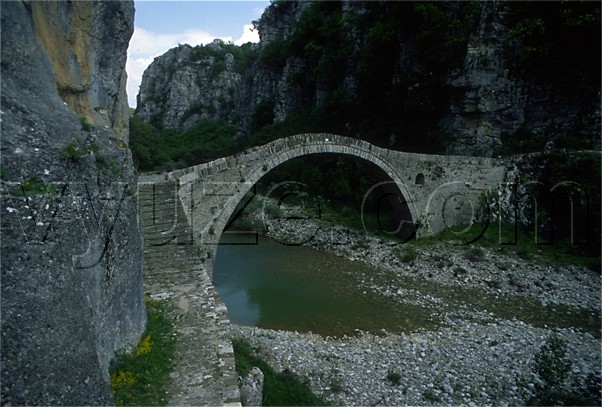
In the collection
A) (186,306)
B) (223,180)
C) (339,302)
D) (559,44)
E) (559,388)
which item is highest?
(559,44)

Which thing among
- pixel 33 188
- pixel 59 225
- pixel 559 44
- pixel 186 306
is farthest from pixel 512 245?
pixel 33 188

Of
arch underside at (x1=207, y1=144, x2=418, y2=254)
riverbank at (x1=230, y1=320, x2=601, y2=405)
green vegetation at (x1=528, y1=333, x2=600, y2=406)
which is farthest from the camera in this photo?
arch underside at (x1=207, y1=144, x2=418, y2=254)

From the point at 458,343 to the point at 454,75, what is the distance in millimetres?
14576

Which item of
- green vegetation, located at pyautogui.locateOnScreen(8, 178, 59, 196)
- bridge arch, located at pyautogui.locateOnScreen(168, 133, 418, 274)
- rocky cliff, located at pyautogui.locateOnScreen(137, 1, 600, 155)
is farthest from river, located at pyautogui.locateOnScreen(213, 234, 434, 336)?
rocky cliff, located at pyautogui.locateOnScreen(137, 1, 600, 155)

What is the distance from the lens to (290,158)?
13227 millimetres

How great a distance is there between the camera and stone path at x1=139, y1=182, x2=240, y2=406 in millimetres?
3766

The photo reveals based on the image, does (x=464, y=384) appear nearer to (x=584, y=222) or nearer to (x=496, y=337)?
(x=496, y=337)

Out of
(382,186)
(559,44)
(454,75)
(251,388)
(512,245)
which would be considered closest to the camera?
→ (251,388)

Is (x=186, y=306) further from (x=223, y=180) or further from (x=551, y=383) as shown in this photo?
(x=551, y=383)

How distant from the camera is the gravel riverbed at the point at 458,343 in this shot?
7242 millimetres

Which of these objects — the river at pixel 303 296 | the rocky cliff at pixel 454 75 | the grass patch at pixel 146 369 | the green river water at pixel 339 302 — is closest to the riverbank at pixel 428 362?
the green river water at pixel 339 302

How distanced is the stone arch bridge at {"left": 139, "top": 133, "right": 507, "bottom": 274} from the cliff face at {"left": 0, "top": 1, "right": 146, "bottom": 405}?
2807mm

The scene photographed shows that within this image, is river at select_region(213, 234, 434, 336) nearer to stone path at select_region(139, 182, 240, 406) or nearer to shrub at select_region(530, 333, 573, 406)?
shrub at select_region(530, 333, 573, 406)

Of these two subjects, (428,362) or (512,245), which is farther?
(512,245)
